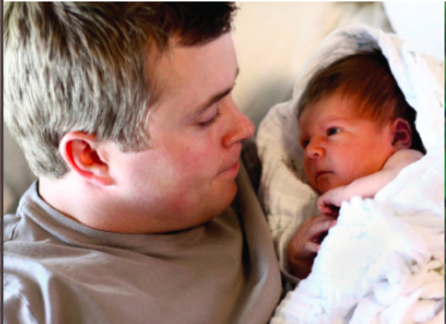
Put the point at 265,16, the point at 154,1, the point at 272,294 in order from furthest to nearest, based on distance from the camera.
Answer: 1. the point at 265,16
2. the point at 272,294
3. the point at 154,1

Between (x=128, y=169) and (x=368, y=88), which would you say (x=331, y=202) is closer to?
(x=368, y=88)

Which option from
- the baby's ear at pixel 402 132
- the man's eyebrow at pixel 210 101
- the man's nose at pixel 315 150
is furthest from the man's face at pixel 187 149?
the baby's ear at pixel 402 132

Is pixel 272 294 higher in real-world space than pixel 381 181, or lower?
lower

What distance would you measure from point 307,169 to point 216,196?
24cm

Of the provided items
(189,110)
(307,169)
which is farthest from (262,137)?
(189,110)

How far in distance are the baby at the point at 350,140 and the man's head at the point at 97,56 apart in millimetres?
325

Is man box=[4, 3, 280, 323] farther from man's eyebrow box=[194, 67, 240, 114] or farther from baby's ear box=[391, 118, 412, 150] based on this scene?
baby's ear box=[391, 118, 412, 150]

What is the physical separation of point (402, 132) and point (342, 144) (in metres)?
0.13

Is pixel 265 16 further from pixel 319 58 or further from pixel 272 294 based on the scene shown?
pixel 272 294

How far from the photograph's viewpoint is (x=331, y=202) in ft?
3.15

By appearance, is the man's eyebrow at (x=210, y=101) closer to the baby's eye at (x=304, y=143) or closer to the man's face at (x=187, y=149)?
the man's face at (x=187, y=149)

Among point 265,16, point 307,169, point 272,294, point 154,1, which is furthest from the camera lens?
point 265,16

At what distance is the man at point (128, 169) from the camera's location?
2.49 ft

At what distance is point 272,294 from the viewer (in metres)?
0.90
